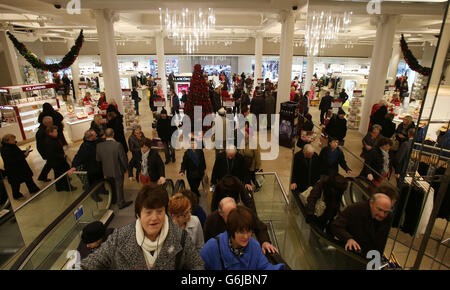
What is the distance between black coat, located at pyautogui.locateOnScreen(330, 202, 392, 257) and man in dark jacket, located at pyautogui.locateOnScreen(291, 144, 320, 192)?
1.49 meters

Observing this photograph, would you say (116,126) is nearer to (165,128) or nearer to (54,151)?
(165,128)

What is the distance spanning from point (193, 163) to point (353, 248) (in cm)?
290

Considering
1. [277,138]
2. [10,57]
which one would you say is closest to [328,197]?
[277,138]

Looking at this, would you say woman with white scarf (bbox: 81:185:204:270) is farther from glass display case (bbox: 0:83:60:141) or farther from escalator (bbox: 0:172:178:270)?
glass display case (bbox: 0:83:60:141)

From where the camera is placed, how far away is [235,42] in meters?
24.2

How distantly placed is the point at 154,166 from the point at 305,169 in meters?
2.78

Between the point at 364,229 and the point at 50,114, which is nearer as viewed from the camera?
the point at 364,229

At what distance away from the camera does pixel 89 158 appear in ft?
16.4
